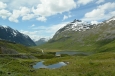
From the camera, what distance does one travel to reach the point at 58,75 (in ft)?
104

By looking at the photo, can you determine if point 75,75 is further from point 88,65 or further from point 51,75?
point 88,65

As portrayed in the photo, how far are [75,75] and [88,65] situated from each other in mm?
10314

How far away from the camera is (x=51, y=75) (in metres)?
31.5

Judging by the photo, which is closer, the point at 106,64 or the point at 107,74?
the point at 107,74

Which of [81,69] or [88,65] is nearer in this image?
[81,69]

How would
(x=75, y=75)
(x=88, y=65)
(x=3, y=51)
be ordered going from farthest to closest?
(x=3, y=51)
(x=88, y=65)
(x=75, y=75)

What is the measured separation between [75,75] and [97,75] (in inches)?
163

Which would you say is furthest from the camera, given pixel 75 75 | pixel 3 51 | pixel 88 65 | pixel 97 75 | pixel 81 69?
pixel 3 51

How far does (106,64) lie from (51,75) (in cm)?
1608

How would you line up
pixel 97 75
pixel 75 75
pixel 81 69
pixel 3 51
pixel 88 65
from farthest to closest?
pixel 3 51 → pixel 88 65 → pixel 81 69 → pixel 75 75 → pixel 97 75

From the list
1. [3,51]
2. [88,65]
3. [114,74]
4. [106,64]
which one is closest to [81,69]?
[88,65]

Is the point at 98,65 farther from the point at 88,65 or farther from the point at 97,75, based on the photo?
the point at 97,75

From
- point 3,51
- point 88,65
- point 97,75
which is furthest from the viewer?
point 3,51

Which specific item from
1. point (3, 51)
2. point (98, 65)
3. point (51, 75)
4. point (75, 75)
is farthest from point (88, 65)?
point (3, 51)
